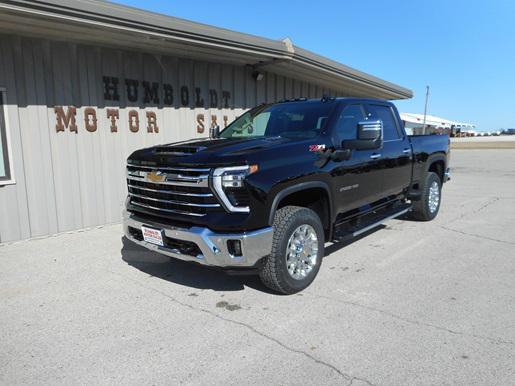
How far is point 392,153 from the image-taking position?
5.87 meters

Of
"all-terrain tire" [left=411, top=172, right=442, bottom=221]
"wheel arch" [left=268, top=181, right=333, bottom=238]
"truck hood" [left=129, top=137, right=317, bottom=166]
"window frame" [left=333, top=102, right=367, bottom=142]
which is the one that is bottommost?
"all-terrain tire" [left=411, top=172, right=442, bottom=221]

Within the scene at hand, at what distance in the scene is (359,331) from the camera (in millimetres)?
3461

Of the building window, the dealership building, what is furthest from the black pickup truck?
the building window

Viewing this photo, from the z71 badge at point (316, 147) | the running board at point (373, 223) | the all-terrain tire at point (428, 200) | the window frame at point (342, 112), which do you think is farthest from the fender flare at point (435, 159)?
the z71 badge at point (316, 147)

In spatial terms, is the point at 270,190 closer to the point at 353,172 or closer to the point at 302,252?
the point at 302,252

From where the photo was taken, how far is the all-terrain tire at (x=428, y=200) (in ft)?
23.4

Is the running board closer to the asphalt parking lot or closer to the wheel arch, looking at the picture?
the wheel arch

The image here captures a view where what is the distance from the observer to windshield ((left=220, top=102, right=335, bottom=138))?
487 cm

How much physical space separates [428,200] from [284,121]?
11.4 ft

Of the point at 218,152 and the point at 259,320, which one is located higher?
the point at 218,152

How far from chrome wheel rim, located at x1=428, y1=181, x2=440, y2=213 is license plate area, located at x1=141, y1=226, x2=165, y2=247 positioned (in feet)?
16.7

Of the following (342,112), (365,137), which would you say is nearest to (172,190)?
(365,137)

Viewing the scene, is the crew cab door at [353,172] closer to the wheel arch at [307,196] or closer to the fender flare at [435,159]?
the wheel arch at [307,196]

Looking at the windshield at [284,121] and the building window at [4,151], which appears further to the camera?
the building window at [4,151]
